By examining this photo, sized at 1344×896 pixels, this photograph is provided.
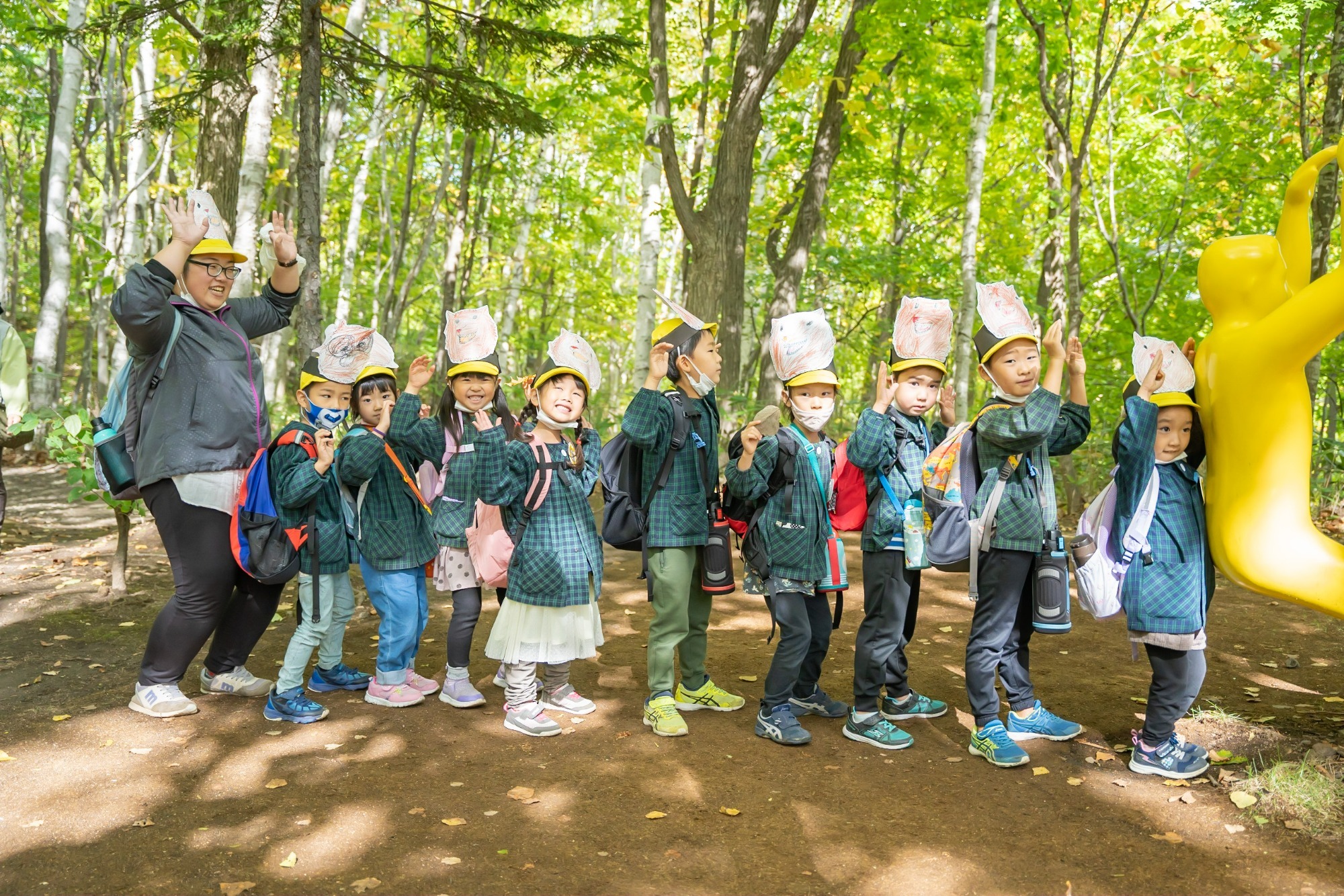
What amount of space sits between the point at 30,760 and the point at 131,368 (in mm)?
1805

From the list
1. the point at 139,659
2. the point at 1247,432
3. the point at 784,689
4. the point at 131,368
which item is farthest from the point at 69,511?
the point at 1247,432

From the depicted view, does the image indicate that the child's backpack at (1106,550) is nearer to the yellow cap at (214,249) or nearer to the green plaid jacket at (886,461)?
the green plaid jacket at (886,461)

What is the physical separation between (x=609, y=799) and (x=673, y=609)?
A: 1.08 m

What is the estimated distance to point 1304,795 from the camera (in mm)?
3668

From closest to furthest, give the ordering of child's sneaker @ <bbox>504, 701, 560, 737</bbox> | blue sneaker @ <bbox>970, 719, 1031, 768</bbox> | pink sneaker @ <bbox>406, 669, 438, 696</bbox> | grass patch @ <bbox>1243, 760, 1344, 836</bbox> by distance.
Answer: grass patch @ <bbox>1243, 760, 1344, 836</bbox> < blue sneaker @ <bbox>970, 719, 1031, 768</bbox> < child's sneaker @ <bbox>504, 701, 560, 737</bbox> < pink sneaker @ <bbox>406, 669, 438, 696</bbox>

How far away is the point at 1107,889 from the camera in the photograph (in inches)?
125

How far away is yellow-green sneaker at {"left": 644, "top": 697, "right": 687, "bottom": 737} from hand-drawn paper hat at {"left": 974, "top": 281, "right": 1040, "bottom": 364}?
2.22 metres

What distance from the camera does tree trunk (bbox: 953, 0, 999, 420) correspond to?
1097 cm

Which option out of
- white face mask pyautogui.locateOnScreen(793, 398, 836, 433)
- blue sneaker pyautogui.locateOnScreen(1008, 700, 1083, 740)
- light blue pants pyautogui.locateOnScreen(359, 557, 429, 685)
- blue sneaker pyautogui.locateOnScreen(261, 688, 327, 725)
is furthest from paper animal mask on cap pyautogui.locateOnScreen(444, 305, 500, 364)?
blue sneaker pyautogui.locateOnScreen(1008, 700, 1083, 740)

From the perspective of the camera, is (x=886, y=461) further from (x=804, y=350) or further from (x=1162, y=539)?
(x=1162, y=539)

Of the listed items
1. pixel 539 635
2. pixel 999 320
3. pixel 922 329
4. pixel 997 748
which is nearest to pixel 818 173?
pixel 922 329

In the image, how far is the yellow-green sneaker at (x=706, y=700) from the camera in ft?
16.5

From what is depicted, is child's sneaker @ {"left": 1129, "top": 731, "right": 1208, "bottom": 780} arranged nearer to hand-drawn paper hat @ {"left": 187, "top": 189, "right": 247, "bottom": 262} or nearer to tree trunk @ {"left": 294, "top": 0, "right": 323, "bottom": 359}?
hand-drawn paper hat @ {"left": 187, "top": 189, "right": 247, "bottom": 262}

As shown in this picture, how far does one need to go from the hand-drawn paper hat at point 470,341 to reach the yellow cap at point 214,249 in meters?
1.04
